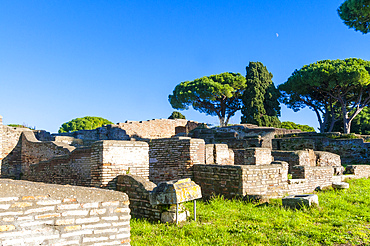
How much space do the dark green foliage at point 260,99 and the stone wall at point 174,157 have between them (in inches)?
972

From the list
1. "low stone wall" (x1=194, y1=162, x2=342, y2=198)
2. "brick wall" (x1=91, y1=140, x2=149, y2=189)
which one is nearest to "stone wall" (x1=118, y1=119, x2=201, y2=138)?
"low stone wall" (x1=194, y1=162, x2=342, y2=198)

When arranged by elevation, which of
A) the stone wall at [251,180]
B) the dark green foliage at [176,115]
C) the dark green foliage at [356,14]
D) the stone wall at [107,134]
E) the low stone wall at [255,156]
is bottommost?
the stone wall at [251,180]

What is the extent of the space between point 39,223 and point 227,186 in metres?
5.04

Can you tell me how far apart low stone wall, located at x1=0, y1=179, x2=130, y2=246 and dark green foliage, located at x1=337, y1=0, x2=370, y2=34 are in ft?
51.2

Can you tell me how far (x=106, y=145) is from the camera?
6273 mm

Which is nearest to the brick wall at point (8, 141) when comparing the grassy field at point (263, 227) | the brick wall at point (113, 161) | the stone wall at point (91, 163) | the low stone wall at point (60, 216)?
the stone wall at point (91, 163)

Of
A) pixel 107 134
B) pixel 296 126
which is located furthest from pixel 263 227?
pixel 296 126

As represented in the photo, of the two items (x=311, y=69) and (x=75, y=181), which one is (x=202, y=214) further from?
(x=311, y=69)

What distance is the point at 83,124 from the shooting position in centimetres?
5019

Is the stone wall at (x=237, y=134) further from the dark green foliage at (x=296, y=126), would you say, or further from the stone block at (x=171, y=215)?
the dark green foliage at (x=296, y=126)

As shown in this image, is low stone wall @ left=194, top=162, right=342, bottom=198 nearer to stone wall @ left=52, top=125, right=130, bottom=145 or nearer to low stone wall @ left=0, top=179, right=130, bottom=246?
low stone wall @ left=0, top=179, right=130, bottom=246

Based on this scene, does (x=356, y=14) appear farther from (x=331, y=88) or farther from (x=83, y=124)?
(x=83, y=124)

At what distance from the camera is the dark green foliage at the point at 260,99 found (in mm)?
32250

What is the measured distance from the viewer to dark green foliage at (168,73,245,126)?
113 ft
